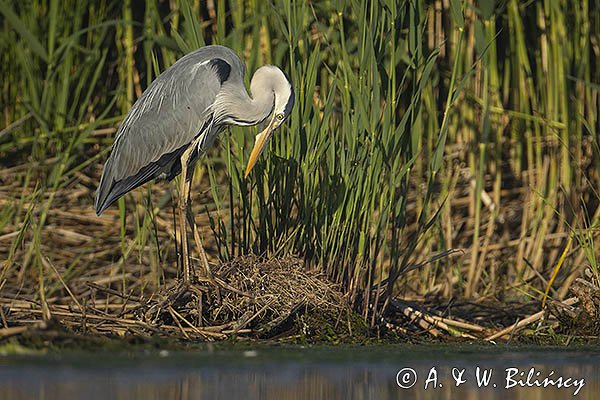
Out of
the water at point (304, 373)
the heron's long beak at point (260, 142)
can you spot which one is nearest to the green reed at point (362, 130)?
the heron's long beak at point (260, 142)

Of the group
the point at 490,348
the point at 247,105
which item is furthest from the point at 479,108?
the point at 490,348

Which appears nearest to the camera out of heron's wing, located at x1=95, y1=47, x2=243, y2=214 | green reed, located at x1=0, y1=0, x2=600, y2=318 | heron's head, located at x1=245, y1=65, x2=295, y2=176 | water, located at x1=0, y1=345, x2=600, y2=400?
water, located at x1=0, y1=345, x2=600, y2=400

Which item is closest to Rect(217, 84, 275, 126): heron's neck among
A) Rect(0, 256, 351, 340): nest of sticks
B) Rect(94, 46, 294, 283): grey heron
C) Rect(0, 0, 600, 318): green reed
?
Rect(94, 46, 294, 283): grey heron

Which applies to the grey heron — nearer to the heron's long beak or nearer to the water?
the heron's long beak

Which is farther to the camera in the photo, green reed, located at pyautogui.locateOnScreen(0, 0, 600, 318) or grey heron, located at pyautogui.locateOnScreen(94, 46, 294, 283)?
grey heron, located at pyautogui.locateOnScreen(94, 46, 294, 283)

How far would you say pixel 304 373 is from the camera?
4137 mm

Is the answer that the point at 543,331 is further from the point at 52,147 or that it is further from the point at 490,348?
the point at 52,147

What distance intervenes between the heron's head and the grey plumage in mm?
22

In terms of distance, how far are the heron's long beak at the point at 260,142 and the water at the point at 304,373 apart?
0.95 metres

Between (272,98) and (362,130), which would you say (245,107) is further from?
(362,130)

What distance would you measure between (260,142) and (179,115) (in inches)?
27.2

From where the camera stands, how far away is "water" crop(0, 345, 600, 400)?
370 centimetres

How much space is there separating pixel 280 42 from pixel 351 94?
109 cm

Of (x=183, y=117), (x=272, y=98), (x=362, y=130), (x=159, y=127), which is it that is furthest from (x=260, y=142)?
(x=159, y=127)
